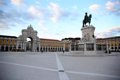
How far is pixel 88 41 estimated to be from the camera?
2719 cm

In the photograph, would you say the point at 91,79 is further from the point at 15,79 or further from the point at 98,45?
the point at 98,45

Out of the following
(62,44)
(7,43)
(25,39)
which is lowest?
(7,43)

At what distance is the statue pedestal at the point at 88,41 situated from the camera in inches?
1020

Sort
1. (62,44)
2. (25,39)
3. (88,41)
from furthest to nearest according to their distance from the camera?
(62,44)
(25,39)
(88,41)

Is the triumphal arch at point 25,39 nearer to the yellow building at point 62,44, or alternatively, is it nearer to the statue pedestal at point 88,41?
the yellow building at point 62,44

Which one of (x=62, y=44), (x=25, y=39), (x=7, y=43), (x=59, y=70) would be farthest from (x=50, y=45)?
(x=59, y=70)

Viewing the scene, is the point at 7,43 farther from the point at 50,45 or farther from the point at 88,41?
the point at 88,41

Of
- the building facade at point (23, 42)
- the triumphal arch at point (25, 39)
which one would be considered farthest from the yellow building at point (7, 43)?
the triumphal arch at point (25, 39)

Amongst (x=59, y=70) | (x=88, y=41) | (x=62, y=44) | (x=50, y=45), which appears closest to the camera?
(x=59, y=70)

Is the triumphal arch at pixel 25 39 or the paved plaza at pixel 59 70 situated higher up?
the triumphal arch at pixel 25 39

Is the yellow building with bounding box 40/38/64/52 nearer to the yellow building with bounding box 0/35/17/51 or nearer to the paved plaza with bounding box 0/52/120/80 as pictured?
the yellow building with bounding box 0/35/17/51

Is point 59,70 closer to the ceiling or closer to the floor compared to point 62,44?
closer to the floor

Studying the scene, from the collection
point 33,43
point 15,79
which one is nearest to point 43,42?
point 33,43

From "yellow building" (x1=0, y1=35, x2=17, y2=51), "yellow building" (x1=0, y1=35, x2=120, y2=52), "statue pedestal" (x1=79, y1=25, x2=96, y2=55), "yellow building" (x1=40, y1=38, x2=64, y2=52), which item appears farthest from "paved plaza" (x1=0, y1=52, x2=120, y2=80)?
"yellow building" (x1=40, y1=38, x2=64, y2=52)
